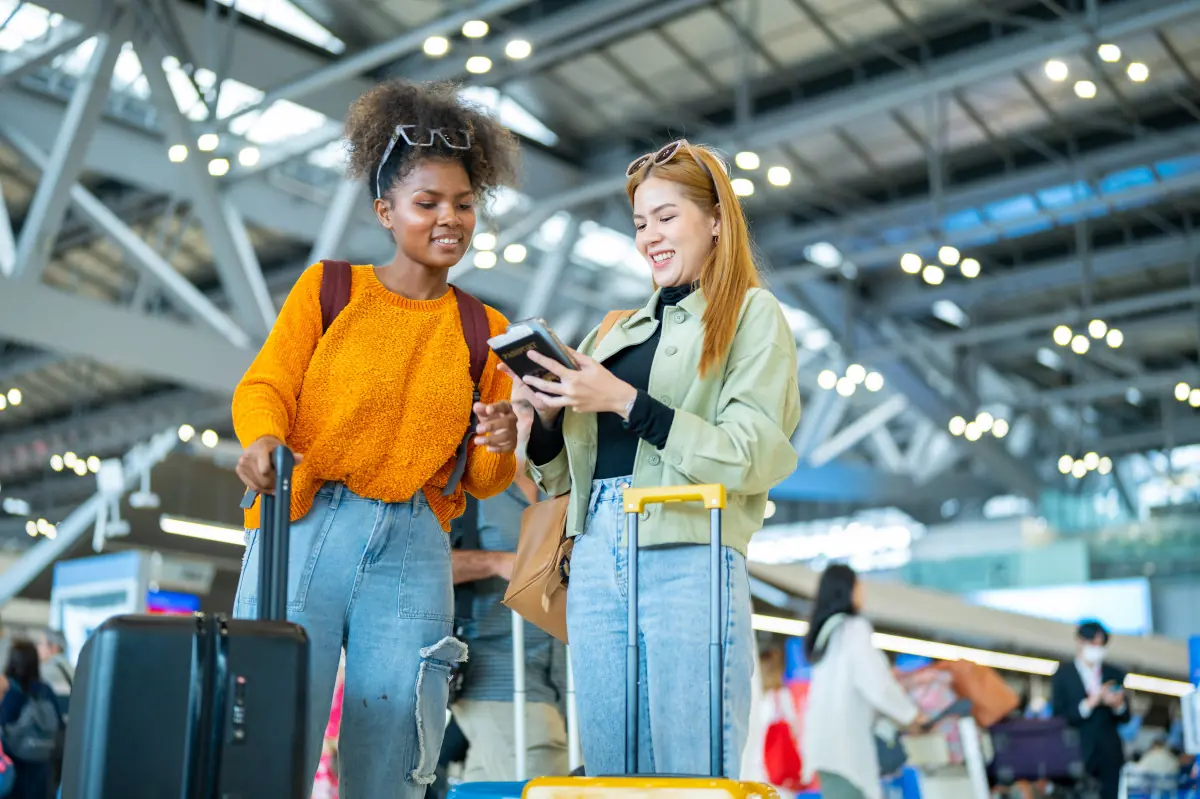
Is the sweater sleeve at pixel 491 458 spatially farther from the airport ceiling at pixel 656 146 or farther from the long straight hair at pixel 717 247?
the airport ceiling at pixel 656 146

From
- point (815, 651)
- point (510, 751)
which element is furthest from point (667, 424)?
point (815, 651)

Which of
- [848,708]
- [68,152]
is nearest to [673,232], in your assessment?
[848,708]

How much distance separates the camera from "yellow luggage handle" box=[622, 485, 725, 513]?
7.70ft

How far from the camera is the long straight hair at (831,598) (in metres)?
5.79

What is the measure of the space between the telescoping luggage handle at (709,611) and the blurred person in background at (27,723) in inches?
219

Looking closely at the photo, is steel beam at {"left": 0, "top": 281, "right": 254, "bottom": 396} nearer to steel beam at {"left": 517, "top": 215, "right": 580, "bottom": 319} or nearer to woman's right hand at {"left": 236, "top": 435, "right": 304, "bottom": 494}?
steel beam at {"left": 517, "top": 215, "right": 580, "bottom": 319}

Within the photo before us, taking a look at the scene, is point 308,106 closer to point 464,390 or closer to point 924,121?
point 924,121

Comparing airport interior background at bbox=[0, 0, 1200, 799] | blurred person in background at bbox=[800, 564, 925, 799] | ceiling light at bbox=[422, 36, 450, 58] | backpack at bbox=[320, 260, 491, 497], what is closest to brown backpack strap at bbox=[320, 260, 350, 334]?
backpack at bbox=[320, 260, 491, 497]

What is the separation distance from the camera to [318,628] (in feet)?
8.06

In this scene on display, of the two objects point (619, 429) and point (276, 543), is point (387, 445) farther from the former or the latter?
point (619, 429)

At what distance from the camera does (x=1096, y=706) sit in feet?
26.3

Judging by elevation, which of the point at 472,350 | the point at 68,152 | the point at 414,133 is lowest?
the point at 472,350

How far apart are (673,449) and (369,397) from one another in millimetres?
597

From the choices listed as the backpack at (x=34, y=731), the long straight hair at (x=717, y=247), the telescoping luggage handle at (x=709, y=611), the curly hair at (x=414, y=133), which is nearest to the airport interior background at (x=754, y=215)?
the backpack at (x=34, y=731)
